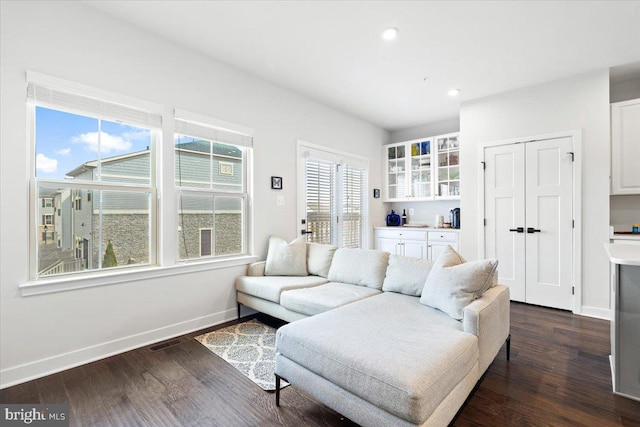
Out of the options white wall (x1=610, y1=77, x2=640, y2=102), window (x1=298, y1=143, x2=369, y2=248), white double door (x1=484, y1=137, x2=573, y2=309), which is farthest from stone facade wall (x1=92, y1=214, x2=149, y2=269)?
white wall (x1=610, y1=77, x2=640, y2=102)

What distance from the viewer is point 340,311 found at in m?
2.15

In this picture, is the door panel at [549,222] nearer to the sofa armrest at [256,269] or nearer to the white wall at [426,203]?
the white wall at [426,203]

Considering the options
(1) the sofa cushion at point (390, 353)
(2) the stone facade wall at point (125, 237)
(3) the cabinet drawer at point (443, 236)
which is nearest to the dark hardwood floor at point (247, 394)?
(1) the sofa cushion at point (390, 353)

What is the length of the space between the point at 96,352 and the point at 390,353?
7.67 feet

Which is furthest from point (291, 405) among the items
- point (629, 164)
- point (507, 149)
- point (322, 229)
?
point (629, 164)

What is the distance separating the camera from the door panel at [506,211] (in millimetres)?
3885

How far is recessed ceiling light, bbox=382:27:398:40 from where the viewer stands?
264cm

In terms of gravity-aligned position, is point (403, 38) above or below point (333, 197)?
above

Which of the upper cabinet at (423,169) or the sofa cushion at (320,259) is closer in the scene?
the sofa cushion at (320,259)

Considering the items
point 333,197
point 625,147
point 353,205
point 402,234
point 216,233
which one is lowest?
point 402,234

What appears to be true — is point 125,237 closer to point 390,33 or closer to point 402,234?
point 390,33

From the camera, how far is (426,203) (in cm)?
551

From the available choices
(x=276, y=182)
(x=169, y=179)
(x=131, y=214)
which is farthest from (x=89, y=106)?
(x=276, y=182)

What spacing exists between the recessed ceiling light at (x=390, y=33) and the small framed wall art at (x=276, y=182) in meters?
1.91
